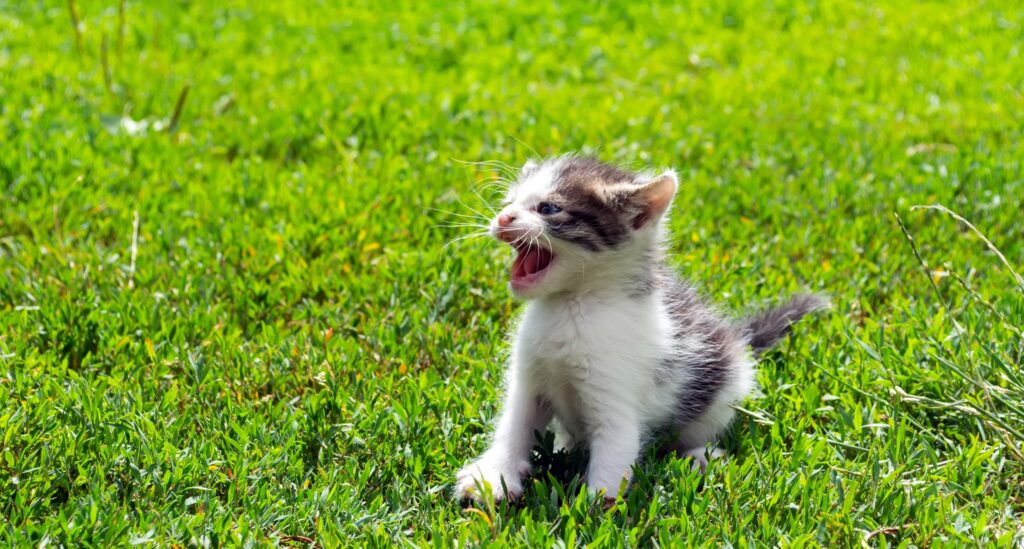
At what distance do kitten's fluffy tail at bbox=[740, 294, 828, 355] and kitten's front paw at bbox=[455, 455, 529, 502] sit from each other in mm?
1386

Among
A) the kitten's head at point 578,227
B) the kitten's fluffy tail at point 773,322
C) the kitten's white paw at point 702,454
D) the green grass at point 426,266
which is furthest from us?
the kitten's fluffy tail at point 773,322

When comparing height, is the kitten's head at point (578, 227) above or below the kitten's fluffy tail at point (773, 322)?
above

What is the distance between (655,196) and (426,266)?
2032mm

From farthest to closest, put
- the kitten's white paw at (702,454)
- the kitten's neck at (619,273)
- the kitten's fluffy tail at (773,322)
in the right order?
the kitten's fluffy tail at (773,322), the kitten's white paw at (702,454), the kitten's neck at (619,273)

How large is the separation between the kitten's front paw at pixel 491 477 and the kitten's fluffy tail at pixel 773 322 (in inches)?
54.6

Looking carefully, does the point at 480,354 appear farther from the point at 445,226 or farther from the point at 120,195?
the point at 120,195

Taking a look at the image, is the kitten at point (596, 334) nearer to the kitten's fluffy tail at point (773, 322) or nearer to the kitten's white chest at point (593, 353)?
the kitten's white chest at point (593, 353)

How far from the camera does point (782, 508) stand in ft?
11.5

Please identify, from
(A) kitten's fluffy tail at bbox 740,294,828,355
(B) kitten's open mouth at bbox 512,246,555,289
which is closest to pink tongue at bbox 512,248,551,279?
(B) kitten's open mouth at bbox 512,246,555,289

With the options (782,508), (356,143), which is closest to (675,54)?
(356,143)

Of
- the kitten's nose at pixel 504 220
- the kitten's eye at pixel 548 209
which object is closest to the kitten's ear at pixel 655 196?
the kitten's eye at pixel 548 209

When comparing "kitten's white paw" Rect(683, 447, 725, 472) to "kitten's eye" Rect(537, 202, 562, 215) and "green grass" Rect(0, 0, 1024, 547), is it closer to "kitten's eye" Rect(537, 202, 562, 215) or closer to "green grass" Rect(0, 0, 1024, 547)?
"green grass" Rect(0, 0, 1024, 547)

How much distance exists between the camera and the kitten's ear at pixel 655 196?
3652 mm

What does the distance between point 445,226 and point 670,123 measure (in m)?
2.82
